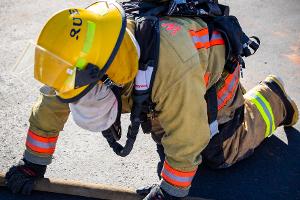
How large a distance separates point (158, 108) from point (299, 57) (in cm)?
302

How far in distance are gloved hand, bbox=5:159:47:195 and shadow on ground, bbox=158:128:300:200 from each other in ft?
3.32

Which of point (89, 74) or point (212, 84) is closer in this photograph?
point (89, 74)

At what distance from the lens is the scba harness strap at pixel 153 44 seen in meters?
2.68

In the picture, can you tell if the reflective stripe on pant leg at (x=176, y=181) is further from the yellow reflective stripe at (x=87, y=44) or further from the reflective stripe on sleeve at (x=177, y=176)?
the yellow reflective stripe at (x=87, y=44)

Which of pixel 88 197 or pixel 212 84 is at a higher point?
pixel 212 84

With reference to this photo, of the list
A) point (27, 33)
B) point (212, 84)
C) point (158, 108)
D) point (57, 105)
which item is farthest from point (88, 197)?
point (27, 33)

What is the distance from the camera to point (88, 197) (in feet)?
11.2

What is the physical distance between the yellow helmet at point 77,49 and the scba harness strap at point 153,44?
0.20 metres

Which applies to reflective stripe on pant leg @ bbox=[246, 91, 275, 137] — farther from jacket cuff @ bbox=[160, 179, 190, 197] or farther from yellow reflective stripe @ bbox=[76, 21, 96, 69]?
yellow reflective stripe @ bbox=[76, 21, 96, 69]

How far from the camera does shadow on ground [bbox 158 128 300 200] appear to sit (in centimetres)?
357

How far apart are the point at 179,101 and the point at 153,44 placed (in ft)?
1.19

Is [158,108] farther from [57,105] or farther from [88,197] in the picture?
[88,197]

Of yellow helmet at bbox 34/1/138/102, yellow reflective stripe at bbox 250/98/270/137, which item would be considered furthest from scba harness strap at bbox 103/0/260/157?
yellow reflective stripe at bbox 250/98/270/137

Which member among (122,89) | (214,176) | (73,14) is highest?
(73,14)
